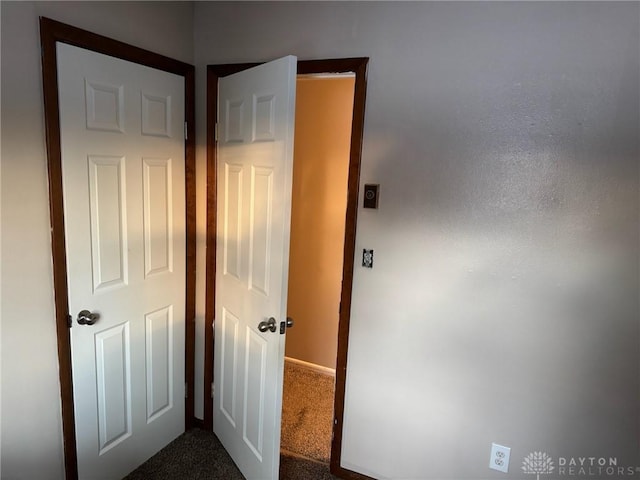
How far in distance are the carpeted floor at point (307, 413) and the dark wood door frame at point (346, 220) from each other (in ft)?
0.79

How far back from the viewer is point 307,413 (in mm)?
2568

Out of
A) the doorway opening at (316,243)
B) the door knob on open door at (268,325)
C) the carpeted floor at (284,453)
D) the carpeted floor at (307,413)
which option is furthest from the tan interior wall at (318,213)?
the door knob on open door at (268,325)

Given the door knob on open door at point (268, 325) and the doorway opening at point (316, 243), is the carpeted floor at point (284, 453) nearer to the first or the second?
the doorway opening at point (316, 243)

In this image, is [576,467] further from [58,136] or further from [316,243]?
[58,136]

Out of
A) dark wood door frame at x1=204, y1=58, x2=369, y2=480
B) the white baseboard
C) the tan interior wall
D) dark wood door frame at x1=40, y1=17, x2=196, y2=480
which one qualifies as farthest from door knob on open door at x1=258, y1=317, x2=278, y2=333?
the white baseboard

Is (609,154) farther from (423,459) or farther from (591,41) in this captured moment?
(423,459)

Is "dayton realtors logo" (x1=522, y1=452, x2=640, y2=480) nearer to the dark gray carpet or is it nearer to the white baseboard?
the dark gray carpet

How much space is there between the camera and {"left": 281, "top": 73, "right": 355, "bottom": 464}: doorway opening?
8.96ft

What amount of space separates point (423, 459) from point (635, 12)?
190 centimetres

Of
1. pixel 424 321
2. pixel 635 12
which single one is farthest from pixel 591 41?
pixel 424 321

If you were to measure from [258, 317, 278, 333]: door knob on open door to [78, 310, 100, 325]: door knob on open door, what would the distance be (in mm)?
682

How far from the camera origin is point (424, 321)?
176cm

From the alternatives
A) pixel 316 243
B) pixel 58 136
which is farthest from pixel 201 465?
pixel 58 136

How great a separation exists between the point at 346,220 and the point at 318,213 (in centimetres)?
112
